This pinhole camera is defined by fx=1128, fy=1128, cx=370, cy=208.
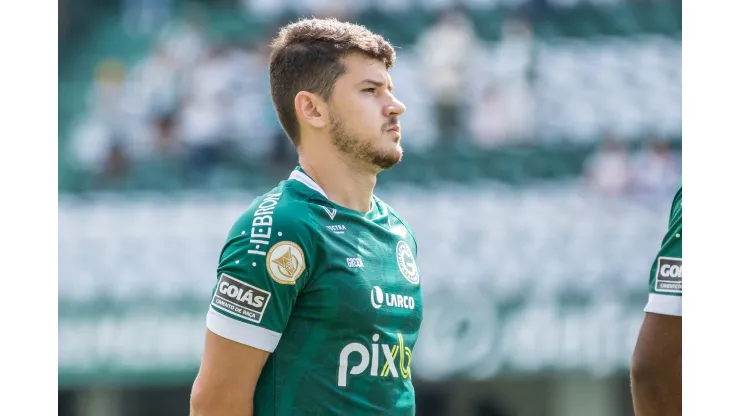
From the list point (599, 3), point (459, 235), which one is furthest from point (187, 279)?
point (599, 3)

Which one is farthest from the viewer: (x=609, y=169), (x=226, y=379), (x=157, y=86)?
(x=157, y=86)

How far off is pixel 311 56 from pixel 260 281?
32.6 inches

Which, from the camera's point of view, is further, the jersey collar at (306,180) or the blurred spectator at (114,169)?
Result: the blurred spectator at (114,169)

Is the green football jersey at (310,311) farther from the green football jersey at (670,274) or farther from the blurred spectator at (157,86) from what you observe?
the blurred spectator at (157,86)

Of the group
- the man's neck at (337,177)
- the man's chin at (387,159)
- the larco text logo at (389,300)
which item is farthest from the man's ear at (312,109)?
the larco text logo at (389,300)

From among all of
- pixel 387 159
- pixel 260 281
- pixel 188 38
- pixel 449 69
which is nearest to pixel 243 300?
pixel 260 281

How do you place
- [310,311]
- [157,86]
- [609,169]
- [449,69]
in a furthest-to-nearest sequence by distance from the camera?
[157,86] < [449,69] < [609,169] < [310,311]

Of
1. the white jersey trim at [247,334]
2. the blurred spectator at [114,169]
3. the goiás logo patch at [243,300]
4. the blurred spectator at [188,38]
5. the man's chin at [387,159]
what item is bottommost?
the white jersey trim at [247,334]

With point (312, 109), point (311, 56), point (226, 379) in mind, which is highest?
point (311, 56)

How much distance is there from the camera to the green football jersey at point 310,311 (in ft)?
11.1

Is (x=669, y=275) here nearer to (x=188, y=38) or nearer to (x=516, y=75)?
(x=516, y=75)

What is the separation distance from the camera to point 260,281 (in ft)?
11.1

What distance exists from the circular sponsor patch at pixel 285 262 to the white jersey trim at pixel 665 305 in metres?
1.19

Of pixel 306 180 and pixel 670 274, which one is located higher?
pixel 306 180
